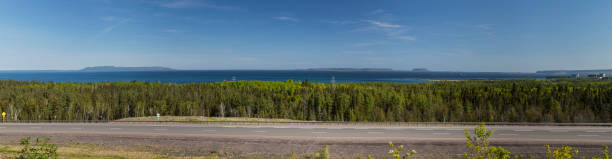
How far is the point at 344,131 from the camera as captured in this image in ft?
96.1

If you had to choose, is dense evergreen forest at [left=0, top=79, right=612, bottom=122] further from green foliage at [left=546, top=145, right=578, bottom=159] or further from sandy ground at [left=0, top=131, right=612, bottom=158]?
green foliage at [left=546, top=145, right=578, bottom=159]

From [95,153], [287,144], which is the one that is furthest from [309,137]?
[95,153]

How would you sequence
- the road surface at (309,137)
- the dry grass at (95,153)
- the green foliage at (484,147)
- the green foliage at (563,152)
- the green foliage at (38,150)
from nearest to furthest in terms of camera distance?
the green foliage at (563,152) → the green foliage at (484,147) → the green foliage at (38,150) → the dry grass at (95,153) → the road surface at (309,137)

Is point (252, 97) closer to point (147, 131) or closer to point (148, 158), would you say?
point (147, 131)

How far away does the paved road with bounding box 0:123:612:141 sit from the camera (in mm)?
27156

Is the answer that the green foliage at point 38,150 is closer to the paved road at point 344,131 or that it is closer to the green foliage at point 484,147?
the paved road at point 344,131

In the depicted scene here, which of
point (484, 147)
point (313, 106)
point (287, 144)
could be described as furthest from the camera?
point (313, 106)

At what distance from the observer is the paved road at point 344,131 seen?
89.1 feet

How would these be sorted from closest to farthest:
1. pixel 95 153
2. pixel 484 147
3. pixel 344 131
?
pixel 484 147 < pixel 95 153 < pixel 344 131

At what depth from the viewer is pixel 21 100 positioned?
63500 mm

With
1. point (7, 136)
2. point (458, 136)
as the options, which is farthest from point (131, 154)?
point (458, 136)

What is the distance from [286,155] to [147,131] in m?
17.2

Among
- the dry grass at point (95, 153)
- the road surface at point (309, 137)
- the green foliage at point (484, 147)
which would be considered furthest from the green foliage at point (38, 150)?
the green foliage at point (484, 147)

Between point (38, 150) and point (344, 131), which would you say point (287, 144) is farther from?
point (38, 150)
